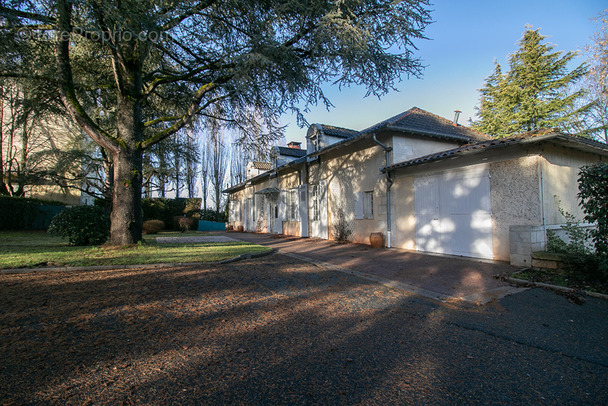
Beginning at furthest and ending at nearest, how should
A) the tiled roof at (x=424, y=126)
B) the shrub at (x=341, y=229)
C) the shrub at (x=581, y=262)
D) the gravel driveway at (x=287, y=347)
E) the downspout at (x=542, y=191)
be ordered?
the shrub at (x=341, y=229) < the tiled roof at (x=424, y=126) < the downspout at (x=542, y=191) < the shrub at (x=581, y=262) < the gravel driveway at (x=287, y=347)

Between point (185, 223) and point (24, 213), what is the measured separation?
889 centimetres

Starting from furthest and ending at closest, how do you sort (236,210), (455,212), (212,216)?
1. (212,216)
2. (236,210)
3. (455,212)

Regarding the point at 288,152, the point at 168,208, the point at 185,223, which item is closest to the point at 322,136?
the point at 288,152

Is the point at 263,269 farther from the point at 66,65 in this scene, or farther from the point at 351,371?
the point at 66,65

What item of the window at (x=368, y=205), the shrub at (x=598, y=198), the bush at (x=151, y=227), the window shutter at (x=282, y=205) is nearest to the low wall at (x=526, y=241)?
the shrub at (x=598, y=198)

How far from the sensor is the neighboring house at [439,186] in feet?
22.0

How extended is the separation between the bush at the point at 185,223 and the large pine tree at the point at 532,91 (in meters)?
24.2

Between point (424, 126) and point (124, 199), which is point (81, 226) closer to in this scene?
point (124, 199)

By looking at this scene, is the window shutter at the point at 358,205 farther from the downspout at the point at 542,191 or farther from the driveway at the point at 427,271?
the downspout at the point at 542,191

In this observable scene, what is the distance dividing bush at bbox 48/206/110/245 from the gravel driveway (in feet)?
15.8

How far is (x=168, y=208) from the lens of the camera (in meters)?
24.6

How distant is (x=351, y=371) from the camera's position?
2350mm

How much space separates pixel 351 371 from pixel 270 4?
8563mm

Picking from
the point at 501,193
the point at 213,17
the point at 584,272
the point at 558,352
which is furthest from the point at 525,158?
the point at 213,17
